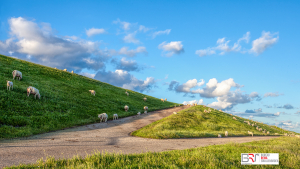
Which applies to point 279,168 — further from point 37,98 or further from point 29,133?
point 37,98

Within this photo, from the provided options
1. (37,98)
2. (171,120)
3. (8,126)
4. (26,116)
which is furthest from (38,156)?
(171,120)

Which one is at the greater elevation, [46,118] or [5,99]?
[5,99]

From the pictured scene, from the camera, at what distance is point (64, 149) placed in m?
13.1

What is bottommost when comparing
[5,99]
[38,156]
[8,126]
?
[38,156]

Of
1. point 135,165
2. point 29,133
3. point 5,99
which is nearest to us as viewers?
point 135,165

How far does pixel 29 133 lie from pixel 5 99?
9.52 m

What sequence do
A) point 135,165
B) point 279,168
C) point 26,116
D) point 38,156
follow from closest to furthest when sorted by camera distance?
1. point 135,165
2. point 279,168
3. point 38,156
4. point 26,116

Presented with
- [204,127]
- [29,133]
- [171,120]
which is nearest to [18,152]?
[29,133]

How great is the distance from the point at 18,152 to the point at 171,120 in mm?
22531

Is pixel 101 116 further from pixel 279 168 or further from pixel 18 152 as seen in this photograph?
pixel 279 168

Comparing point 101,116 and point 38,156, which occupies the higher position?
point 101,116

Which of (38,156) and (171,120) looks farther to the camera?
(171,120)

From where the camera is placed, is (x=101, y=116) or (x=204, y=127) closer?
(x=101, y=116)

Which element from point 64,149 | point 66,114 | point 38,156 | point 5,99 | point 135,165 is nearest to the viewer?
point 135,165
